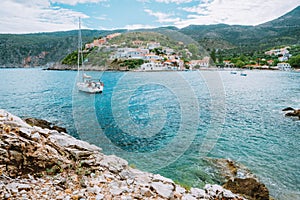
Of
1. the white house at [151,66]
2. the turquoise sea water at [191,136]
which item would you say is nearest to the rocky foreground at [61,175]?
the turquoise sea water at [191,136]

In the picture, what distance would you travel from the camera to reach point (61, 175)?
150 inches

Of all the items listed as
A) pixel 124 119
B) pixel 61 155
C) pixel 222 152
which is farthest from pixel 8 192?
pixel 124 119

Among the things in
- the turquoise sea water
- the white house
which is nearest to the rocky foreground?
the turquoise sea water

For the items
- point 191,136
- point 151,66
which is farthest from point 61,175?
point 151,66

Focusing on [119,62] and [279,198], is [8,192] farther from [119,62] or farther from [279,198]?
[119,62]

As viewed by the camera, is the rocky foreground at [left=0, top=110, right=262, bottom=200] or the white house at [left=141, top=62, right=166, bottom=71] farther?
the white house at [left=141, top=62, right=166, bottom=71]

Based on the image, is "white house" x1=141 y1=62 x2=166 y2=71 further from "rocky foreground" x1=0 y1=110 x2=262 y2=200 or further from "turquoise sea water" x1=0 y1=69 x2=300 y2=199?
"rocky foreground" x1=0 y1=110 x2=262 y2=200

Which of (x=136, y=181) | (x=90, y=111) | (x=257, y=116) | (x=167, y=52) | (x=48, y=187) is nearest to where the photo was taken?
(x=48, y=187)

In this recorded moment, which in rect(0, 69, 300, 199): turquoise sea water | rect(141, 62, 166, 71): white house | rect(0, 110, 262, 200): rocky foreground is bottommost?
rect(0, 69, 300, 199): turquoise sea water

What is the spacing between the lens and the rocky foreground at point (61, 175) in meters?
3.37

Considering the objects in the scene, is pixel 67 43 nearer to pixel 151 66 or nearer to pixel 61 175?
pixel 151 66

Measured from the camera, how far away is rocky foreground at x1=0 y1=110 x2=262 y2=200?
11.1 feet

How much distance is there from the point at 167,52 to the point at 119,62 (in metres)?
15.1

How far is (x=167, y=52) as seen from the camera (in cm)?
6556
